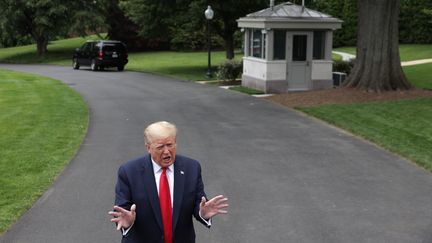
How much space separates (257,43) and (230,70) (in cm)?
301

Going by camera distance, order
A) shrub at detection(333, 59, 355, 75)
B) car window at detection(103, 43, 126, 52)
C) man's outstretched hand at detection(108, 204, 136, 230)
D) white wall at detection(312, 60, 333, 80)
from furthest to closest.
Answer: car window at detection(103, 43, 126, 52) → shrub at detection(333, 59, 355, 75) → white wall at detection(312, 60, 333, 80) → man's outstretched hand at detection(108, 204, 136, 230)

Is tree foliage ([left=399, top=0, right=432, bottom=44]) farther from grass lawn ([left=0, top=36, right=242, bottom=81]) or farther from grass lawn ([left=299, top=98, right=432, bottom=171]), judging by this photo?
grass lawn ([left=299, top=98, right=432, bottom=171])

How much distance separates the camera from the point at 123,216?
3.92 m

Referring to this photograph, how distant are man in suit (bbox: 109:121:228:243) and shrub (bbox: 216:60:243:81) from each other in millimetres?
22269

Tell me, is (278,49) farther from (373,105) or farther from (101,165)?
(101,165)

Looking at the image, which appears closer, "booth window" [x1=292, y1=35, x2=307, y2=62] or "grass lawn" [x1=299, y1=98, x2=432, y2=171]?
"grass lawn" [x1=299, y1=98, x2=432, y2=171]

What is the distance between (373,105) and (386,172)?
8.11m

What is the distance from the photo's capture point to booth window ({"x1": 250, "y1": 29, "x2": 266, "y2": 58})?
2294cm

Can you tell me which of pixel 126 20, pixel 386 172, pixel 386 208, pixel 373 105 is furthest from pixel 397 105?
pixel 126 20

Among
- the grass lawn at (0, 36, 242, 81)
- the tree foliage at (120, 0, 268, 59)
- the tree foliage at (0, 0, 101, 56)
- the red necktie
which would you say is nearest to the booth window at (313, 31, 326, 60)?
the grass lawn at (0, 36, 242, 81)

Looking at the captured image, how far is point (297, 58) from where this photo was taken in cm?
2291

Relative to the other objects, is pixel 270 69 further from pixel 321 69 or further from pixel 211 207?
pixel 211 207

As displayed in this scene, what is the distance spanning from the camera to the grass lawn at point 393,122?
1150cm

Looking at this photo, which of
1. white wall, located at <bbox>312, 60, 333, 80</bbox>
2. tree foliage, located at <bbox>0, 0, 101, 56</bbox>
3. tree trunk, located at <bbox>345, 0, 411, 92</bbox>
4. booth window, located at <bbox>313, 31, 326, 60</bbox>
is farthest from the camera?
tree foliage, located at <bbox>0, 0, 101, 56</bbox>
